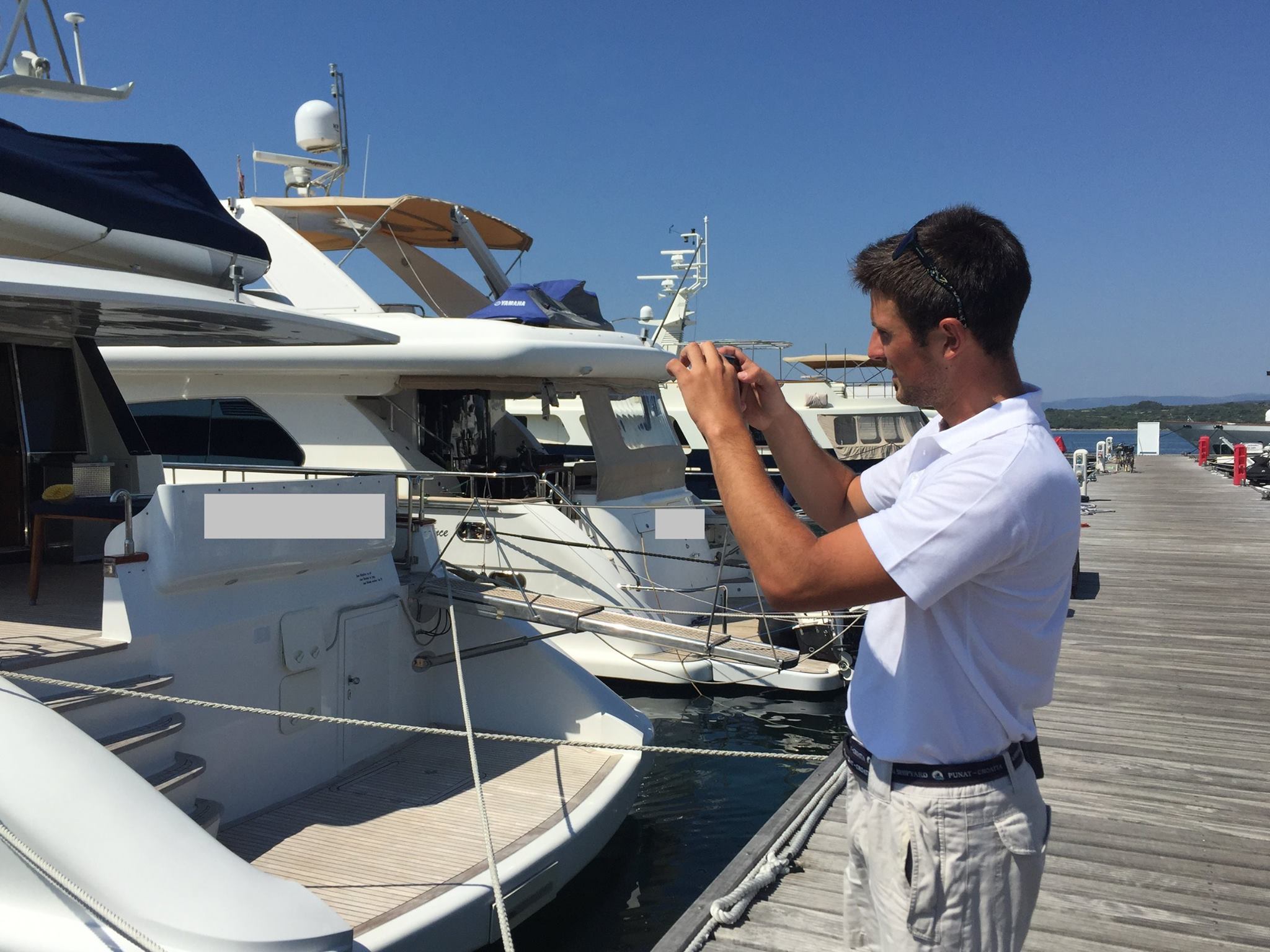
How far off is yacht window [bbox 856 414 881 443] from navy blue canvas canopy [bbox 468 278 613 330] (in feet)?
30.7

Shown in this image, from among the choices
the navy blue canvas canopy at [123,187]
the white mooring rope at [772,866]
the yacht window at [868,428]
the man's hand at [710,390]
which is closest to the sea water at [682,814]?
the white mooring rope at [772,866]

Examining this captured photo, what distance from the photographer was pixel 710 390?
1.73 m

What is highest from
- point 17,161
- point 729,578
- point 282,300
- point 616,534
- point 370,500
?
point 17,161

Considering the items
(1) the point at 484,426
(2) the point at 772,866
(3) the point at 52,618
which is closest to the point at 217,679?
(3) the point at 52,618

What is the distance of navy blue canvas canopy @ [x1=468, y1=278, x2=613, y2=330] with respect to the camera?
35.9ft

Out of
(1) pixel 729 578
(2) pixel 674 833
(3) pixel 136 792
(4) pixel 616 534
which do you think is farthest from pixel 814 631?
(3) pixel 136 792

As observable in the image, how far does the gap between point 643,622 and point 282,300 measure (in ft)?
12.5

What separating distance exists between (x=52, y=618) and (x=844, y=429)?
1718 centimetres

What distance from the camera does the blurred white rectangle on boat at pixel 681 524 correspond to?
715 centimetres

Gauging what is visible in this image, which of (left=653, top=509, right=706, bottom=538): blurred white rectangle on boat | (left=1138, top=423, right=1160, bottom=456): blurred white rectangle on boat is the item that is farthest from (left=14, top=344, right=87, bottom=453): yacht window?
(left=1138, top=423, right=1160, bottom=456): blurred white rectangle on boat

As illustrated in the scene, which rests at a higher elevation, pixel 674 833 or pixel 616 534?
pixel 616 534

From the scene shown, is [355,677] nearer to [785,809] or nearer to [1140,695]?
[785,809]

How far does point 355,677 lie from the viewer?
568cm

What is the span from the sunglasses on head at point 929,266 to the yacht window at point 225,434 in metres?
10.3
